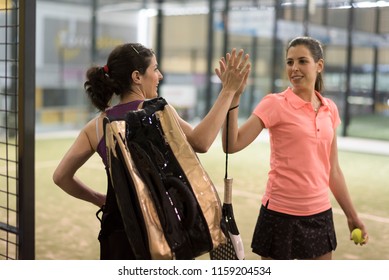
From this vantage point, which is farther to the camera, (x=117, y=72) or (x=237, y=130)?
(x=237, y=130)

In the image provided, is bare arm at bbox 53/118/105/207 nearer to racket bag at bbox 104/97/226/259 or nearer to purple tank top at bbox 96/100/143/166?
purple tank top at bbox 96/100/143/166

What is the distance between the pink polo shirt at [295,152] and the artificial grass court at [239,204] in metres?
1.48

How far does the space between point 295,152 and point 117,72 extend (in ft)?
2.39

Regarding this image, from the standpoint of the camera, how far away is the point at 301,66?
210 centimetres

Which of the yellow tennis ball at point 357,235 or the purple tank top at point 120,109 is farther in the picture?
the yellow tennis ball at point 357,235

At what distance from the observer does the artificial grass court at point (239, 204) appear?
13.1 ft

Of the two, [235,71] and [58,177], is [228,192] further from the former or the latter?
[58,177]

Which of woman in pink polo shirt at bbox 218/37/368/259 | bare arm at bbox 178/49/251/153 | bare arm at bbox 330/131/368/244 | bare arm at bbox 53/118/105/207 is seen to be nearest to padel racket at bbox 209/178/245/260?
bare arm at bbox 178/49/251/153

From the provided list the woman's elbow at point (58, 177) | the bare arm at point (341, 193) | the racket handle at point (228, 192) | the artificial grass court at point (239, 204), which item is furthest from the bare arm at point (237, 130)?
the artificial grass court at point (239, 204)

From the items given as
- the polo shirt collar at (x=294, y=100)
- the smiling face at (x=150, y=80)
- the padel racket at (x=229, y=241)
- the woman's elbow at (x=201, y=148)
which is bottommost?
the padel racket at (x=229, y=241)

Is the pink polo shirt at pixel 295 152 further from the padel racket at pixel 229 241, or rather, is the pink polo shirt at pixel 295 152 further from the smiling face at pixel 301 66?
the padel racket at pixel 229 241

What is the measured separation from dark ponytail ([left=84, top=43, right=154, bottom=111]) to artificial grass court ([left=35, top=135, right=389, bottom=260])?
201cm

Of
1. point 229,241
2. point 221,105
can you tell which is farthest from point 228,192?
point 221,105
